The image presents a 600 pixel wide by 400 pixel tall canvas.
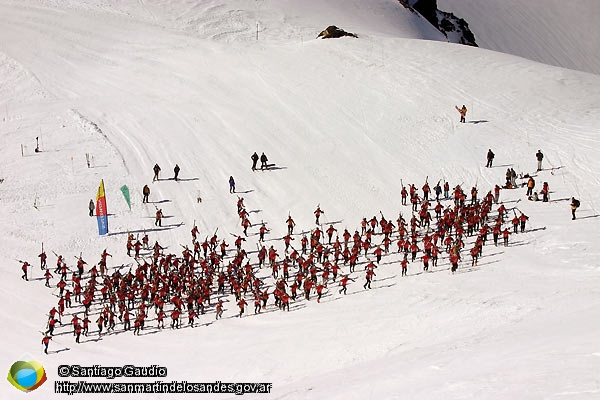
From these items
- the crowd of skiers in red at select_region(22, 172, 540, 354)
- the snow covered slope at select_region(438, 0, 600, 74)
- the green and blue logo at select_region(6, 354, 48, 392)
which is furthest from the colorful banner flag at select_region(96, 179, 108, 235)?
the snow covered slope at select_region(438, 0, 600, 74)

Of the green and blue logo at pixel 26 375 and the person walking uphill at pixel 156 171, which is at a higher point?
the person walking uphill at pixel 156 171

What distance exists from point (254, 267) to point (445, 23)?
58.5 m

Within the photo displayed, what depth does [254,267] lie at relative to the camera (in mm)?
30031

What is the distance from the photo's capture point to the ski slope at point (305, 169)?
20688mm

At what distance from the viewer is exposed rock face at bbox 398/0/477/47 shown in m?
79.6

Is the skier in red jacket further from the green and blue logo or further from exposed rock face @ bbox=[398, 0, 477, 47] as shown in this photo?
exposed rock face @ bbox=[398, 0, 477, 47]

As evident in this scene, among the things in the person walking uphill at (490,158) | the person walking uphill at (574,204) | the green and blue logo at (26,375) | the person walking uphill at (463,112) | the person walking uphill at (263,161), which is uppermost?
the person walking uphill at (463,112)

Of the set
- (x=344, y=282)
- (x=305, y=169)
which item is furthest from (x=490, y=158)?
(x=344, y=282)

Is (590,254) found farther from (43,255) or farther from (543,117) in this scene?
(43,255)

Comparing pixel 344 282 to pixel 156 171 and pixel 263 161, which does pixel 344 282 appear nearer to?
pixel 263 161

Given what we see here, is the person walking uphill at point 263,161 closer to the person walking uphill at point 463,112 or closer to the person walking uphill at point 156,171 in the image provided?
the person walking uphill at point 156,171

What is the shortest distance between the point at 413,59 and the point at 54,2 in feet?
94.8

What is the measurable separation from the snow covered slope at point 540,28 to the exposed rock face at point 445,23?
25.7 ft

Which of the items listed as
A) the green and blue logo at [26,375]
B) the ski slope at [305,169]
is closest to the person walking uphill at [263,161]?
the ski slope at [305,169]
